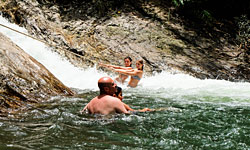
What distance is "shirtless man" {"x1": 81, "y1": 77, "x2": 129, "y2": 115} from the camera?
14.5ft

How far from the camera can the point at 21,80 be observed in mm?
5949

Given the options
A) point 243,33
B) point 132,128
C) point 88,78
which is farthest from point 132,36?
point 132,128

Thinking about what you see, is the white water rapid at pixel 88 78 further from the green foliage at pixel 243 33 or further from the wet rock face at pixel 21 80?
the green foliage at pixel 243 33

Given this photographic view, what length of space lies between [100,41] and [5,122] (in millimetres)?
9519

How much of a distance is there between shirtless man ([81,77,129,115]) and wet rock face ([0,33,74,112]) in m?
1.72

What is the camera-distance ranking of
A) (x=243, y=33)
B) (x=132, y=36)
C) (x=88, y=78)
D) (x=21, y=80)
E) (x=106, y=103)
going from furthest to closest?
(x=243, y=33), (x=132, y=36), (x=88, y=78), (x=21, y=80), (x=106, y=103)

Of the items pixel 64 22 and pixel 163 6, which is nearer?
pixel 64 22

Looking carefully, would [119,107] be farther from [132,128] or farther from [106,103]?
[132,128]

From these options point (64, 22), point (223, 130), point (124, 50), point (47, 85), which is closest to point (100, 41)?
point (124, 50)

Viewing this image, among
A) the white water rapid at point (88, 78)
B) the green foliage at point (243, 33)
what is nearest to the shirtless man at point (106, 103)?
the white water rapid at point (88, 78)

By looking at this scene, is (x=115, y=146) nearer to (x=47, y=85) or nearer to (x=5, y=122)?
(x=5, y=122)

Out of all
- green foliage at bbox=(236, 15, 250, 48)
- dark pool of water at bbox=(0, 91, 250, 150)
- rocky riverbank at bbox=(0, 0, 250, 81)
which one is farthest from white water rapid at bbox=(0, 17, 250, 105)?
green foliage at bbox=(236, 15, 250, 48)

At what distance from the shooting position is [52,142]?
3.16 meters

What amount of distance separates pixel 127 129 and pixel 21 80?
3189mm
